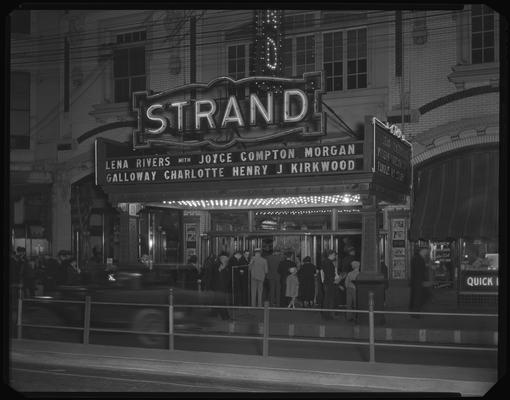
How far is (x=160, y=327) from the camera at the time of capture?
14.5 meters

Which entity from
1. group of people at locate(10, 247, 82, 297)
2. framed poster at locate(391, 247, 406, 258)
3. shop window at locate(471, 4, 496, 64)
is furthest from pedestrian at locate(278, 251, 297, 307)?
shop window at locate(471, 4, 496, 64)

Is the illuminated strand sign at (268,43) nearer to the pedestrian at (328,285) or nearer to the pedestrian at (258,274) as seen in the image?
the pedestrian at (258,274)

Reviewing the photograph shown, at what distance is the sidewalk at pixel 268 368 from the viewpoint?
34.4 ft

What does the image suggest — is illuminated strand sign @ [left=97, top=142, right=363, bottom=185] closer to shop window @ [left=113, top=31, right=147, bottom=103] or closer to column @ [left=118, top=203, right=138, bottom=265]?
column @ [left=118, top=203, right=138, bottom=265]

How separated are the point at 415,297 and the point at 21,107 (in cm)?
1653

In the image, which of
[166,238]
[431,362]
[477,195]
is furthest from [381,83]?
[431,362]

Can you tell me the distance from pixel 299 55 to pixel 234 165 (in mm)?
6322

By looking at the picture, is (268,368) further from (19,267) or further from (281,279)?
(19,267)

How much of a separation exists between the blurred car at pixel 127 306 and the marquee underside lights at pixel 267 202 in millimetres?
5577

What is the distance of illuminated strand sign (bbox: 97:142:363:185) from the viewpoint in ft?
56.2

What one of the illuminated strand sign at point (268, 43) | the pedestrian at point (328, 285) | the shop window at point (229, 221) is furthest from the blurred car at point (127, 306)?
the shop window at point (229, 221)

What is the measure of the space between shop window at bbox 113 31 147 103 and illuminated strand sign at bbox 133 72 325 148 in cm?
472

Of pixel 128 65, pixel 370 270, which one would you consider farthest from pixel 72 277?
pixel 128 65
